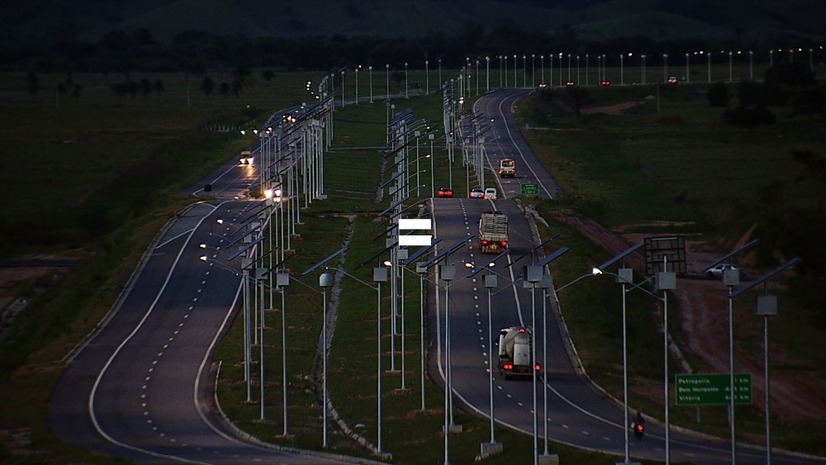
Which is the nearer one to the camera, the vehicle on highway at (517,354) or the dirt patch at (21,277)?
the vehicle on highway at (517,354)

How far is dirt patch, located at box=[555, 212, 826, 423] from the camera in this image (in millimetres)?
76125

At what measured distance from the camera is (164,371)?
266 feet

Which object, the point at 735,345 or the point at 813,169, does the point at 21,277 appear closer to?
the point at 735,345

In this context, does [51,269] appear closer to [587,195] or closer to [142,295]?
[142,295]

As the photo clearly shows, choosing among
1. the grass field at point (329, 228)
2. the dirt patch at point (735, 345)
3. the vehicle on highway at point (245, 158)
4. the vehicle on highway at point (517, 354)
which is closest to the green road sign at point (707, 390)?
the grass field at point (329, 228)

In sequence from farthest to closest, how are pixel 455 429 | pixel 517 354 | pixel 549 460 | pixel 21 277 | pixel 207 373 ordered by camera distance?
1. pixel 21 277
2. pixel 207 373
3. pixel 517 354
4. pixel 455 429
5. pixel 549 460

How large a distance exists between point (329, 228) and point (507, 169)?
135 feet

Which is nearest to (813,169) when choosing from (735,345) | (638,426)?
(735,345)

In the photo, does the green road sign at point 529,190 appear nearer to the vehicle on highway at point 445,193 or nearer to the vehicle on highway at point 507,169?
Result: the vehicle on highway at point 445,193

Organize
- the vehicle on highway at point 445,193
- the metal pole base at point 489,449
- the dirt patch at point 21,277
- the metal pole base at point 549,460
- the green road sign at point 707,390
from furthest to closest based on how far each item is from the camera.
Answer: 1. the vehicle on highway at point 445,193
2. the dirt patch at point 21,277
3. the green road sign at point 707,390
4. the metal pole base at point 489,449
5. the metal pole base at point 549,460

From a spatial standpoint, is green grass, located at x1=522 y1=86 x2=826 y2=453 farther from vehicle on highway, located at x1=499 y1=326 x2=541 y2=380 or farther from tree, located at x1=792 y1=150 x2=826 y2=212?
vehicle on highway, located at x1=499 y1=326 x2=541 y2=380

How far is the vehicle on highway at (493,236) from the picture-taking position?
108m

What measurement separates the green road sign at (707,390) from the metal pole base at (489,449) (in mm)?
7092

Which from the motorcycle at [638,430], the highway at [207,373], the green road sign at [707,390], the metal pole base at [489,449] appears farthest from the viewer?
the highway at [207,373]
